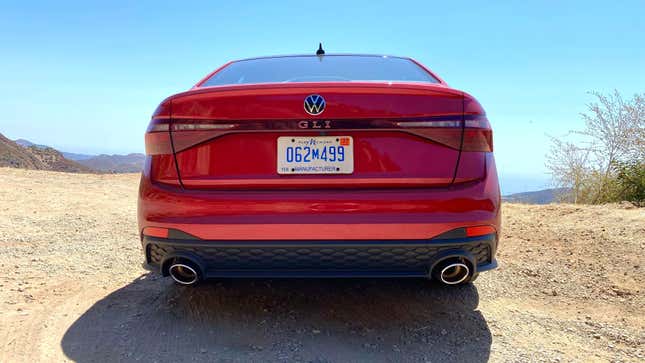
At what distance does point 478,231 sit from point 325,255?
27.9 inches

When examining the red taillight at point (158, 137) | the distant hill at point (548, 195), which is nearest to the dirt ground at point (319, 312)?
the red taillight at point (158, 137)

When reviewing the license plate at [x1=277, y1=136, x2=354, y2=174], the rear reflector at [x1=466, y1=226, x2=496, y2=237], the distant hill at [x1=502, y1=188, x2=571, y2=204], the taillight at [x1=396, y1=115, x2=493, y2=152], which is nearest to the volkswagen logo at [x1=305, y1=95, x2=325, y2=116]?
the license plate at [x1=277, y1=136, x2=354, y2=174]

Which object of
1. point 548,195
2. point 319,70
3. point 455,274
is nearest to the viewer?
point 455,274

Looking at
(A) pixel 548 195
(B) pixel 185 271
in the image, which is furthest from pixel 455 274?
(A) pixel 548 195

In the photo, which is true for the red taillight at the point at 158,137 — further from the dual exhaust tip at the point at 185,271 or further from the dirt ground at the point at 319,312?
the dirt ground at the point at 319,312

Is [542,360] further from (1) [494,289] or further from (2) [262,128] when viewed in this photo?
(2) [262,128]

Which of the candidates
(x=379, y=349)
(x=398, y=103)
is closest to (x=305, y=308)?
(x=379, y=349)

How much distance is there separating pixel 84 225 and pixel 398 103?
4446mm

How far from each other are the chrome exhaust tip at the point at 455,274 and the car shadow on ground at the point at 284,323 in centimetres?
37

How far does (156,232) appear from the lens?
2.04 m

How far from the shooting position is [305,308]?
101 inches

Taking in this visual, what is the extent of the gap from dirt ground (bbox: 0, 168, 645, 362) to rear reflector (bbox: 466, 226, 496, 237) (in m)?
0.62

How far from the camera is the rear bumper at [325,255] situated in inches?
75.4

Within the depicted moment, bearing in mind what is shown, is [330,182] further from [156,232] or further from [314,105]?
[156,232]
